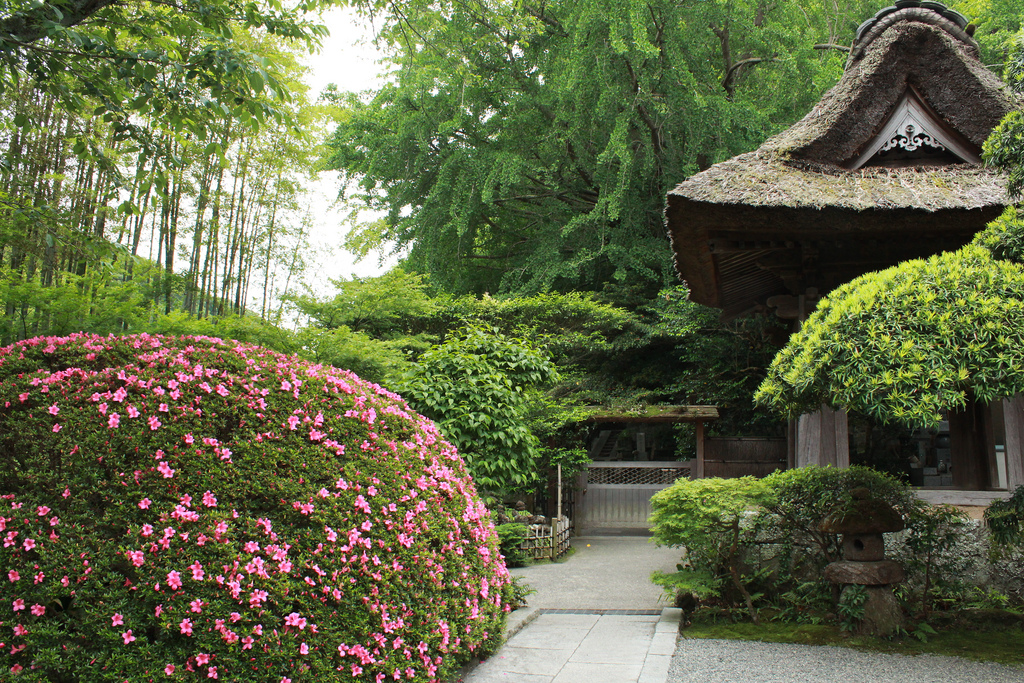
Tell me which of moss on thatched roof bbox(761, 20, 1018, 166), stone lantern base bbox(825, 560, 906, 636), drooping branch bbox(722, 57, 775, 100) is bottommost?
stone lantern base bbox(825, 560, 906, 636)

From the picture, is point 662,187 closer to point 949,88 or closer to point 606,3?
point 606,3

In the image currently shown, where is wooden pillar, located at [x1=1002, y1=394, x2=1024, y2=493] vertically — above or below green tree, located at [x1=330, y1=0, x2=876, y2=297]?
below

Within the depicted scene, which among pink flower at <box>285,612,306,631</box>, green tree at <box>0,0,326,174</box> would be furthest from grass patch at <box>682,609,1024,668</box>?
green tree at <box>0,0,326,174</box>

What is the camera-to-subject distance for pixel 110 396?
2623mm

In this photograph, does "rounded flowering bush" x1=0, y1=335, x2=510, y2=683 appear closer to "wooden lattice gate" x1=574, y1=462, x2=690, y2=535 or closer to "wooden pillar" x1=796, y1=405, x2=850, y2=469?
"wooden pillar" x1=796, y1=405, x2=850, y2=469

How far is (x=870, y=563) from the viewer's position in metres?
4.28

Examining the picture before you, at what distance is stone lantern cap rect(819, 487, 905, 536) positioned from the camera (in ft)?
14.1

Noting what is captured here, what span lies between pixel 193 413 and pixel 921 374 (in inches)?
120

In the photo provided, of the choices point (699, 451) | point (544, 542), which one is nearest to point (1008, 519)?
point (544, 542)

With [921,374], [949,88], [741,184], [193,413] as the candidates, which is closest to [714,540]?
[921,374]

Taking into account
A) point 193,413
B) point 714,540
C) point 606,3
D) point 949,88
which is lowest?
point 714,540

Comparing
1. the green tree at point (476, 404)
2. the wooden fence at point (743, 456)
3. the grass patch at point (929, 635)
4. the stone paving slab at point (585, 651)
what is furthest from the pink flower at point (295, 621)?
Result: the wooden fence at point (743, 456)

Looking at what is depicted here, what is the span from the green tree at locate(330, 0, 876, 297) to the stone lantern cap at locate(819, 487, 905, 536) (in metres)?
8.85

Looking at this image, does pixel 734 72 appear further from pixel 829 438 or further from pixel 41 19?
pixel 41 19
